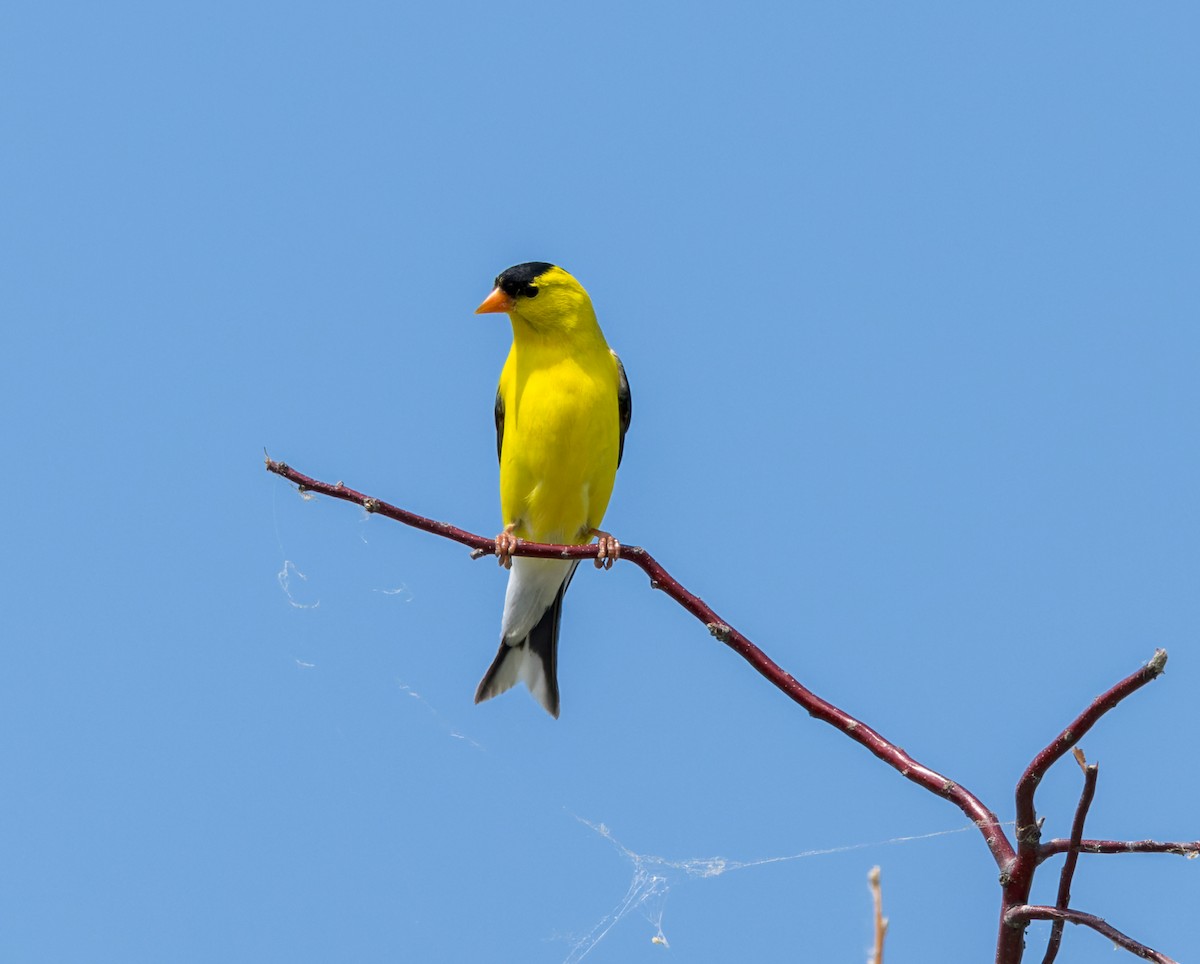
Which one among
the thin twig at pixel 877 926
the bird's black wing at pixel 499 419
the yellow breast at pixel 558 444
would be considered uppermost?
the bird's black wing at pixel 499 419

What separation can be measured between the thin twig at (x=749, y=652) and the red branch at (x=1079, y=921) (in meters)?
0.09

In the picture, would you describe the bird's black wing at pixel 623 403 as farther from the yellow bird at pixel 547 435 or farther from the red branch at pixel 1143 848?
the red branch at pixel 1143 848

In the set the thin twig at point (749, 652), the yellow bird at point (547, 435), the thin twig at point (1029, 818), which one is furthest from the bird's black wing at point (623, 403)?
the thin twig at point (1029, 818)

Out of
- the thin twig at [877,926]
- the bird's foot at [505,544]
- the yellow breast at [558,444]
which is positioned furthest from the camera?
the yellow breast at [558,444]

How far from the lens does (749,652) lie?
2.22 m

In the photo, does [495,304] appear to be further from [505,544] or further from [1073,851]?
[1073,851]

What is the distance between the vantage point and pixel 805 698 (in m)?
2.12

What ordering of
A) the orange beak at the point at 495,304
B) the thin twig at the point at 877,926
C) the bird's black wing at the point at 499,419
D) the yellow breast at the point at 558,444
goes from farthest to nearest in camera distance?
the bird's black wing at the point at 499,419
the orange beak at the point at 495,304
the yellow breast at the point at 558,444
the thin twig at the point at 877,926

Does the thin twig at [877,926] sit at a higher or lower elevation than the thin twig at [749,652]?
lower

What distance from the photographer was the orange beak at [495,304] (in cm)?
566

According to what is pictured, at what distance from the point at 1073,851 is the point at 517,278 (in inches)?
168

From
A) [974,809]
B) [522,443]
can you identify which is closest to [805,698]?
[974,809]

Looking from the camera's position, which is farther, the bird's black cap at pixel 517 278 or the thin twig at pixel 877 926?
the bird's black cap at pixel 517 278

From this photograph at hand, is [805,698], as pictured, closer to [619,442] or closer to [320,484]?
[320,484]
